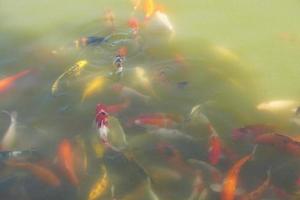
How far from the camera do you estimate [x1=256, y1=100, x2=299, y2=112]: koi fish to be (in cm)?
407

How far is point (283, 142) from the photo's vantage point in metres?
3.72

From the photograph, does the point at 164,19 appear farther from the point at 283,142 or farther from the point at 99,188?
the point at 99,188

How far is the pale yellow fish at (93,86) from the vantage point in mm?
4293

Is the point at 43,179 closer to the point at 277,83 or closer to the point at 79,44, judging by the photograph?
the point at 79,44

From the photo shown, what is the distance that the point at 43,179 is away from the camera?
3.63 m

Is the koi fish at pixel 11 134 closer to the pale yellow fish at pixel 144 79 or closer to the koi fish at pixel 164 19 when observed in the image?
the pale yellow fish at pixel 144 79

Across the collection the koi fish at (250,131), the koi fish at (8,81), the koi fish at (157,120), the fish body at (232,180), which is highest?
the koi fish at (8,81)

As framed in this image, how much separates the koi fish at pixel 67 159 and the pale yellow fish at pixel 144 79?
0.84m

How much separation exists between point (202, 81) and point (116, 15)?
4.11 feet

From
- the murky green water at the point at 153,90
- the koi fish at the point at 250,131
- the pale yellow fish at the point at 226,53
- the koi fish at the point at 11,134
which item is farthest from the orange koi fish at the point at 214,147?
the koi fish at the point at 11,134

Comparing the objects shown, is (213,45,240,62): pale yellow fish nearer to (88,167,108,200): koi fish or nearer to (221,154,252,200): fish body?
(221,154,252,200): fish body

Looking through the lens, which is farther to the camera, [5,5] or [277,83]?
[5,5]

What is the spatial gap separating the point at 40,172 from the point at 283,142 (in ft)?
5.96

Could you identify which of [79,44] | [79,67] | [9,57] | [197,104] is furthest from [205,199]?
[9,57]
